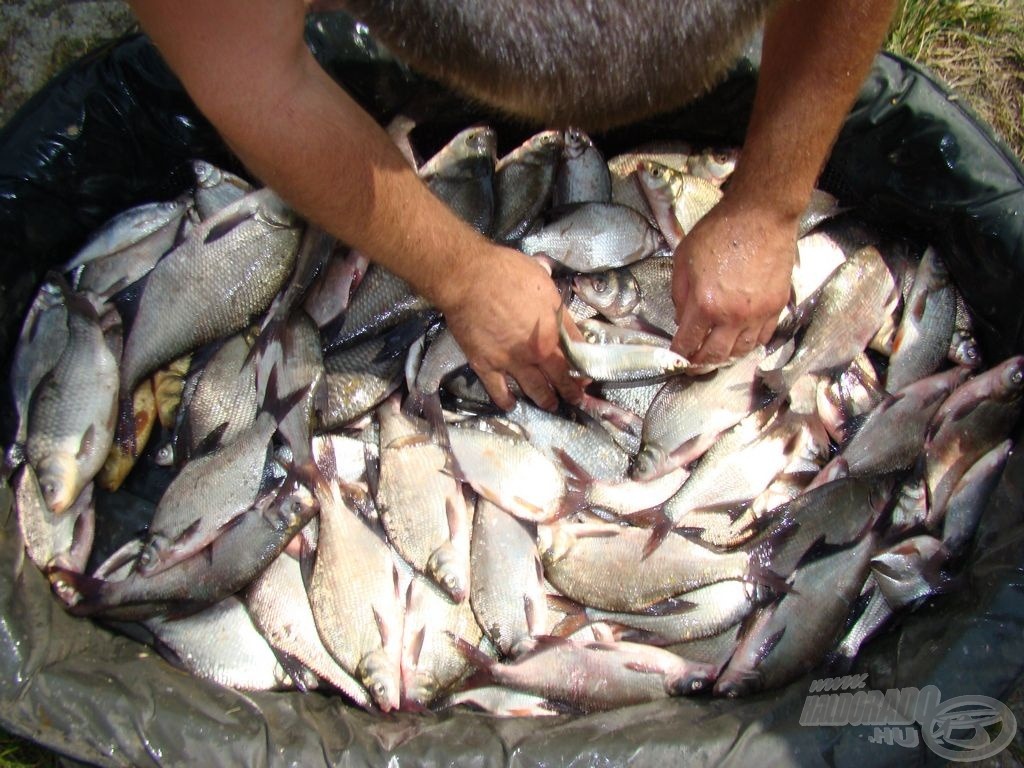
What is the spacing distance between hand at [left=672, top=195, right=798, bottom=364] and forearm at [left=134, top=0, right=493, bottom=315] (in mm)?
599

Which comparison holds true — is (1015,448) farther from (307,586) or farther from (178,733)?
(178,733)

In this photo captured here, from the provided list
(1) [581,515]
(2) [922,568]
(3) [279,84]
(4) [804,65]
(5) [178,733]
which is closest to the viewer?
(3) [279,84]

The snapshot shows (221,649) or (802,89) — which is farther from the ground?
(802,89)

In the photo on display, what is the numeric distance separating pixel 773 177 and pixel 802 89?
189 millimetres

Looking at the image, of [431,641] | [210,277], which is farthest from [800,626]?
[210,277]

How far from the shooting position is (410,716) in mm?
1931

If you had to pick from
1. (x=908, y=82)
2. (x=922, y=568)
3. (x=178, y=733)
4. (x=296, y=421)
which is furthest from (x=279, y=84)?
(x=922, y=568)

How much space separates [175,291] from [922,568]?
204 cm

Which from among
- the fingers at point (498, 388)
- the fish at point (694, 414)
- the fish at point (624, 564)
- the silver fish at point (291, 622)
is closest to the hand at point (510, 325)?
the fingers at point (498, 388)

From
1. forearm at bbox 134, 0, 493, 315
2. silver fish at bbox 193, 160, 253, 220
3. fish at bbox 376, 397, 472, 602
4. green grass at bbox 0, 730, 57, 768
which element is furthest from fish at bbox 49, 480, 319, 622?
silver fish at bbox 193, 160, 253, 220

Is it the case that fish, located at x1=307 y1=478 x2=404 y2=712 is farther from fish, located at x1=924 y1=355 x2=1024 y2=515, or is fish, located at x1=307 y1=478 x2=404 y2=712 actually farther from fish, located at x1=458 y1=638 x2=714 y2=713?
fish, located at x1=924 y1=355 x2=1024 y2=515

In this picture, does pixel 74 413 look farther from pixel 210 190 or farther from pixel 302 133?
pixel 302 133

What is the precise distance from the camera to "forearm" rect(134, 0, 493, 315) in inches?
47.5

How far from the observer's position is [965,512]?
1970mm
